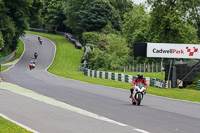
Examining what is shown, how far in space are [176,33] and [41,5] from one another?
22740mm

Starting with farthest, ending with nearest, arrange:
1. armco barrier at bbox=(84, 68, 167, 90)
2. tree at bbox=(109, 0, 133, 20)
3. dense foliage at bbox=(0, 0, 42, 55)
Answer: tree at bbox=(109, 0, 133, 20)
dense foliage at bbox=(0, 0, 42, 55)
armco barrier at bbox=(84, 68, 167, 90)

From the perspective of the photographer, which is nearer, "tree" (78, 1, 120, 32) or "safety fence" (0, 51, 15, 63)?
"safety fence" (0, 51, 15, 63)

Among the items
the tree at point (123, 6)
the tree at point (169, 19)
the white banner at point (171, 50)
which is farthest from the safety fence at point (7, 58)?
the tree at point (123, 6)

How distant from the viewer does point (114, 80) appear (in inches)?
1492

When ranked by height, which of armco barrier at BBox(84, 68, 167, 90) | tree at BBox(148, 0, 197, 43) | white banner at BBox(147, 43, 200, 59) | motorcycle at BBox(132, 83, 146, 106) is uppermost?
tree at BBox(148, 0, 197, 43)

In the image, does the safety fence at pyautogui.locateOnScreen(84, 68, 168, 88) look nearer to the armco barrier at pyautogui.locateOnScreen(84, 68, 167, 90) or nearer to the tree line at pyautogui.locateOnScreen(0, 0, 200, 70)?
the armco barrier at pyautogui.locateOnScreen(84, 68, 167, 90)

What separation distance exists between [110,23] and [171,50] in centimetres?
5117

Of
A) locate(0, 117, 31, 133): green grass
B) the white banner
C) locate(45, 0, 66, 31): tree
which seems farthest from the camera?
locate(45, 0, 66, 31): tree

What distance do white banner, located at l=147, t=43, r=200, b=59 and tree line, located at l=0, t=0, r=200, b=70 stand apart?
64.2 ft

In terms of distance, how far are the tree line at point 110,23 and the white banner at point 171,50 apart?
19556 millimetres

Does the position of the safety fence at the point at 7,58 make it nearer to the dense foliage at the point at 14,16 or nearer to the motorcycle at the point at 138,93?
the dense foliage at the point at 14,16

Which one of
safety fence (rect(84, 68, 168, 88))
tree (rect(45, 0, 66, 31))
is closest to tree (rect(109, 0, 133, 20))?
tree (rect(45, 0, 66, 31))

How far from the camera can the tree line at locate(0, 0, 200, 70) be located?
52156 millimetres

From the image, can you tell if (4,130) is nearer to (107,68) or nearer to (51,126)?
(51,126)
